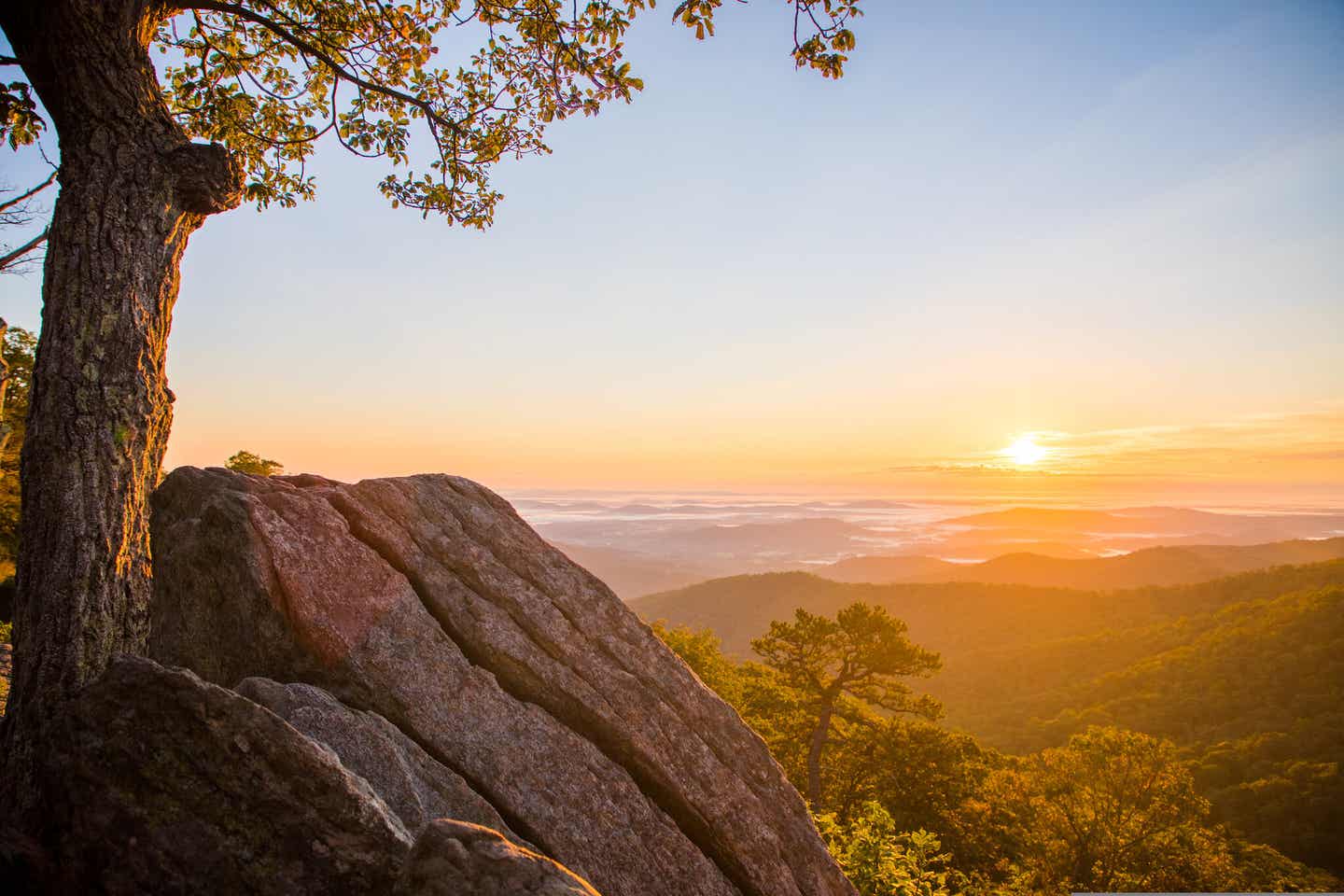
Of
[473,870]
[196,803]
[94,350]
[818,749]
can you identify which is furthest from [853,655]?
[94,350]

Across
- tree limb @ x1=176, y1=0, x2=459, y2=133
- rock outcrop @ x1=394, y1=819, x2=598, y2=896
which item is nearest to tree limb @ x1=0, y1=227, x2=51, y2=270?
tree limb @ x1=176, y1=0, x2=459, y2=133

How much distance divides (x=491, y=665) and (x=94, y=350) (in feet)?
21.9

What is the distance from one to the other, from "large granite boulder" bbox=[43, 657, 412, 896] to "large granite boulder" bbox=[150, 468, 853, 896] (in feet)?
10.0

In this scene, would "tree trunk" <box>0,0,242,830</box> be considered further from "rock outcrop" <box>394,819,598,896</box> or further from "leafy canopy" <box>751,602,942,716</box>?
"leafy canopy" <box>751,602,942,716</box>

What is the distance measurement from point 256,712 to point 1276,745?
13185cm

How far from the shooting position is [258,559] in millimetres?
8516

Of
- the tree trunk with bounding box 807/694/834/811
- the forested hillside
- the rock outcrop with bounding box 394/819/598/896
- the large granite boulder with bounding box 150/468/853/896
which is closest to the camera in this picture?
the rock outcrop with bounding box 394/819/598/896

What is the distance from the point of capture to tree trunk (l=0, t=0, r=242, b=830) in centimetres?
664

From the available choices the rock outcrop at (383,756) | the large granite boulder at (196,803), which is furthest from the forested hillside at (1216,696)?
the large granite boulder at (196,803)

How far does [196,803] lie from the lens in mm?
4984

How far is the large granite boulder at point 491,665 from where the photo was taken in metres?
8.38

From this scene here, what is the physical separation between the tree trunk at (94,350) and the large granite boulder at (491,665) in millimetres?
1512

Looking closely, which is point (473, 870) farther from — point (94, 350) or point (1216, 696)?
point (1216, 696)

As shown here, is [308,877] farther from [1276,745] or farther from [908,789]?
[1276,745]
